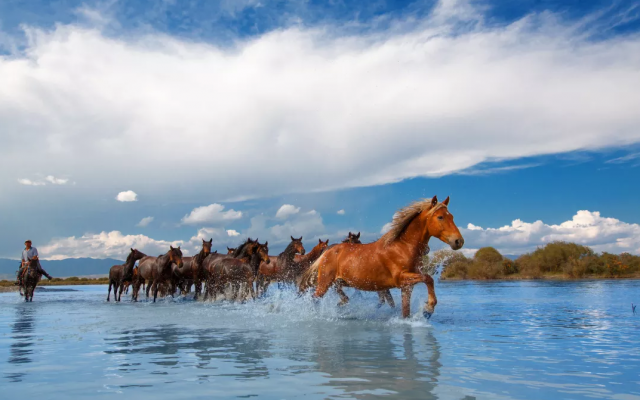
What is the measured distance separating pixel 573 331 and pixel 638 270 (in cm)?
5375

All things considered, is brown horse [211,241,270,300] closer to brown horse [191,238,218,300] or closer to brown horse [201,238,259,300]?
brown horse [201,238,259,300]

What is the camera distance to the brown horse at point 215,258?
18.8m

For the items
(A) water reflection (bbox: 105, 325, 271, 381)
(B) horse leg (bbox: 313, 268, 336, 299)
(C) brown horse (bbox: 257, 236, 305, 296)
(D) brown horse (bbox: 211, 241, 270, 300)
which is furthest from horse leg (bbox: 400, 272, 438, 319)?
(D) brown horse (bbox: 211, 241, 270, 300)

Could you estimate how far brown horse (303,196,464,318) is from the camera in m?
9.23

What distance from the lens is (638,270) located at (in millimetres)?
53250

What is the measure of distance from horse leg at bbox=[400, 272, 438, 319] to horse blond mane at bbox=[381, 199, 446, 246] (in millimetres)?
893

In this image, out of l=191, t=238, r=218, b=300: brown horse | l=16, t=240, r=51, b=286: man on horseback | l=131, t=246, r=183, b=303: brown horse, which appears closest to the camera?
l=131, t=246, r=183, b=303: brown horse

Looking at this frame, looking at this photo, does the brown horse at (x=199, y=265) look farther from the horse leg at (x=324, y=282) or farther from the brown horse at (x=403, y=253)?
the brown horse at (x=403, y=253)

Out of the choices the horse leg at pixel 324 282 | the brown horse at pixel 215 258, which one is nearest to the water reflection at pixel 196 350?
the horse leg at pixel 324 282

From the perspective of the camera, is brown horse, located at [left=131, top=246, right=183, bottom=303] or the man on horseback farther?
the man on horseback

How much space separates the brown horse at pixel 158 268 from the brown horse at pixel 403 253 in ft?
36.2

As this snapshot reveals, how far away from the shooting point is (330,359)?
5754mm

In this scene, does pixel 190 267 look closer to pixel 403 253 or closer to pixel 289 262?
pixel 289 262

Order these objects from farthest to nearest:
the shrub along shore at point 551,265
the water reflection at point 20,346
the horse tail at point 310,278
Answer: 1. the shrub along shore at point 551,265
2. the horse tail at point 310,278
3. the water reflection at point 20,346
